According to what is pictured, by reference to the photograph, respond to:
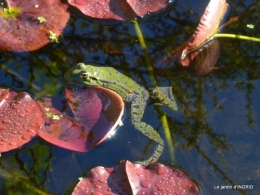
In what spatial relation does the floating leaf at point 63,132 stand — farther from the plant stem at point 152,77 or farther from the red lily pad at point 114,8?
the red lily pad at point 114,8

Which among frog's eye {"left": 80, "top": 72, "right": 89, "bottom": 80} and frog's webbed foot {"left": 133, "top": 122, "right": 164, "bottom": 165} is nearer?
frog's webbed foot {"left": 133, "top": 122, "right": 164, "bottom": 165}

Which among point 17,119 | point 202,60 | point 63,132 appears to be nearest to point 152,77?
point 202,60

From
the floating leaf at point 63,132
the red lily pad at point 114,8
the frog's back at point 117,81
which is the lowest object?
the floating leaf at point 63,132

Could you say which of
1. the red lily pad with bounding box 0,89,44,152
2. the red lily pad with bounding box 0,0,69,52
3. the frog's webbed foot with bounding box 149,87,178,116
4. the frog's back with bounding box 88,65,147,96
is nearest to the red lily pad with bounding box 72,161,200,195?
the red lily pad with bounding box 0,89,44,152

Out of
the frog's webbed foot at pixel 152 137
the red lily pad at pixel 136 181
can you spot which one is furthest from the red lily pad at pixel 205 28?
the red lily pad at pixel 136 181

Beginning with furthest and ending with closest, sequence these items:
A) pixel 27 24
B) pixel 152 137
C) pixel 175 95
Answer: pixel 175 95, pixel 27 24, pixel 152 137

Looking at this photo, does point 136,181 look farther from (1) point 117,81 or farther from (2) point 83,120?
(1) point 117,81

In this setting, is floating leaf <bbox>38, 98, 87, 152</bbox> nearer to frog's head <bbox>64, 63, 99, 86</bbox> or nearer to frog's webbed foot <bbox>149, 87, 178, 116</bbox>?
frog's head <bbox>64, 63, 99, 86</bbox>
